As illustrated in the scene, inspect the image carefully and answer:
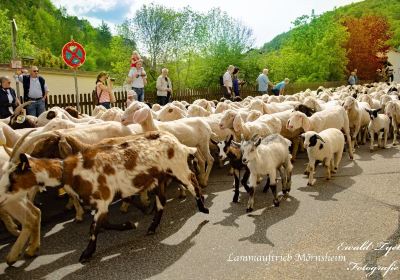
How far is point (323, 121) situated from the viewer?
9672 mm

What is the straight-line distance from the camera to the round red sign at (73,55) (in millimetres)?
12336

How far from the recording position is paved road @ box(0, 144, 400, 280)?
4270 millimetres

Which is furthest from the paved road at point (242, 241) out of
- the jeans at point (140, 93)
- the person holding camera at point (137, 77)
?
the jeans at point (140, 93)

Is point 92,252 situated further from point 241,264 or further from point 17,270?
point 241,264

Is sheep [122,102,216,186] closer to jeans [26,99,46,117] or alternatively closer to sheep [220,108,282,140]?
sheep [220,108,282,140]

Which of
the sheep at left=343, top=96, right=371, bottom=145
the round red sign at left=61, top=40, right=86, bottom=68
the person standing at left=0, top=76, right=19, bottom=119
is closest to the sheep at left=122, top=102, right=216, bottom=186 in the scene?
the person standing at left=0, top=76, right=19, bottom=119

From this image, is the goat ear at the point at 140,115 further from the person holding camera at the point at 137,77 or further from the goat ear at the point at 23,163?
the person holding camera at the point at 137,77

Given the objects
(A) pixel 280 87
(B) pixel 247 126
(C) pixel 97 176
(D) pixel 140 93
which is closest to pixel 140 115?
(C) pixel 97 176

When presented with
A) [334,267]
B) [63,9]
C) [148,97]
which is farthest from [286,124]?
[63,9]

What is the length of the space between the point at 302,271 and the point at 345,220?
1.74 m

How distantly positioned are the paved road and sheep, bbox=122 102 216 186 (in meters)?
0.98

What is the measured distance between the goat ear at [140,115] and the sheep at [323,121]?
354 centimetres

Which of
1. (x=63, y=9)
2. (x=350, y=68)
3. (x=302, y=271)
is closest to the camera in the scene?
(x=302, y=271)

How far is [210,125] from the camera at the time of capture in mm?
9000
